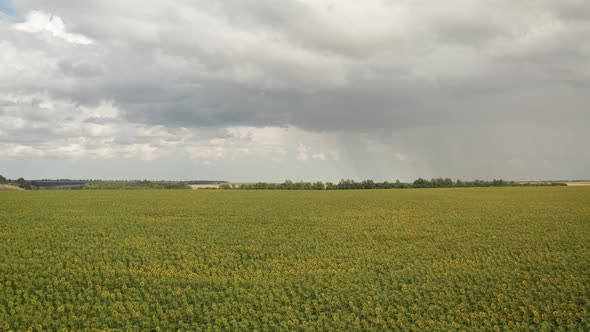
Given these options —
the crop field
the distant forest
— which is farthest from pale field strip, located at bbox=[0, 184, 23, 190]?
the crop field

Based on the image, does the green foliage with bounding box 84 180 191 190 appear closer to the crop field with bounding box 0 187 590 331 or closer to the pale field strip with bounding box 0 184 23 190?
the pale field strip with bounding box 0 184 23 190

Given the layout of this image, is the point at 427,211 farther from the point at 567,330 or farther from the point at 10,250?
the point at 10,250

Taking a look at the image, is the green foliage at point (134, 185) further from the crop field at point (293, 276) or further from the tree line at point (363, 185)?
the crop field at point (293, 276)

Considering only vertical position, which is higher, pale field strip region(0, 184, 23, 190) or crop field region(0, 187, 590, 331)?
pale field strip region(0, 184, 23, 190)

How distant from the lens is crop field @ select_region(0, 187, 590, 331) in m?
17.6

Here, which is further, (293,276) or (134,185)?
(134,185)

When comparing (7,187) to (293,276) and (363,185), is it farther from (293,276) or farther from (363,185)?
(293,276)

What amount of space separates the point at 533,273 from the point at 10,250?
29.0 metres

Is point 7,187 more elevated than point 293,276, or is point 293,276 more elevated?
point 7,187

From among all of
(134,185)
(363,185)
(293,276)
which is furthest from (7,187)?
(293,276)

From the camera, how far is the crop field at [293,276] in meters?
17.6

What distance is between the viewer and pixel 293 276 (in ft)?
71.7

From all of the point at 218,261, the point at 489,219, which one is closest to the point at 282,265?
the point at 218,261

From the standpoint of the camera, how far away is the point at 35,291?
1969 centimetres
